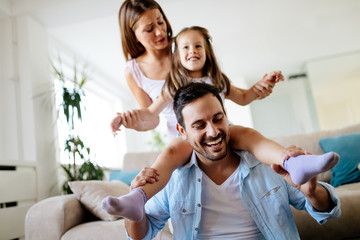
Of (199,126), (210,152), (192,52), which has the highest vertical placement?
(192,52)

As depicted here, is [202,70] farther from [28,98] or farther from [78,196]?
[28,98]

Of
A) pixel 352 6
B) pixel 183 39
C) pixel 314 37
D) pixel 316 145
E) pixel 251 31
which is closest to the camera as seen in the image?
pixel 183 39

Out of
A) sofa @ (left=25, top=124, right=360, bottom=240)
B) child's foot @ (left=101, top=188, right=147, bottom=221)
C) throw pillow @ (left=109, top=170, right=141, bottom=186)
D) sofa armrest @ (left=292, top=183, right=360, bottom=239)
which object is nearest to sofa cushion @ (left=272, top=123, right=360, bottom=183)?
sofa @ (left=25, top=124, right=360, bottom=240)

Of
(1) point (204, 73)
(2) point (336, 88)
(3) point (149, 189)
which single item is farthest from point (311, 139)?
(2) point (336, 88)

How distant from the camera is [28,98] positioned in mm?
3467

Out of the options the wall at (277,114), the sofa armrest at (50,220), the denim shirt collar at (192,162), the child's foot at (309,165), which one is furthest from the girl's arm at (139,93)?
the wall at (277,114)

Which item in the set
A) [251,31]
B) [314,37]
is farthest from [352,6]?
[251,31]

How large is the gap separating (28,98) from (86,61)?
2.16 meters

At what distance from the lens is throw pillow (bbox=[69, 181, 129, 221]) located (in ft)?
→ 6.89

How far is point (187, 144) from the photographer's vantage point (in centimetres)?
145

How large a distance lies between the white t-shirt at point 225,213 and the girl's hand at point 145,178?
0.24 metres

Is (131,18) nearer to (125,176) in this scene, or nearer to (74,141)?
(125,176)

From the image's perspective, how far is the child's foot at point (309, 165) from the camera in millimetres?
929

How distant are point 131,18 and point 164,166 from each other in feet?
2.82
